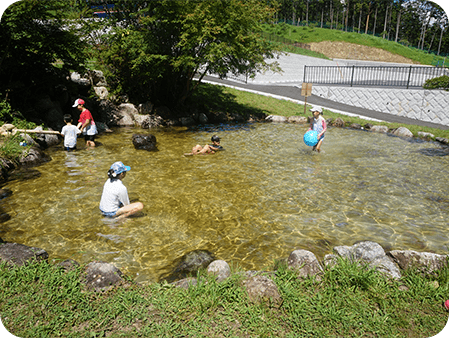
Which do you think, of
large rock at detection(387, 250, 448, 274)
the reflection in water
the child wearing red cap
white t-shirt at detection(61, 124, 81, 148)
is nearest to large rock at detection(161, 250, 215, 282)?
the reflection in water

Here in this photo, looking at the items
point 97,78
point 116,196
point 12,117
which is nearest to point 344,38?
point 97,78

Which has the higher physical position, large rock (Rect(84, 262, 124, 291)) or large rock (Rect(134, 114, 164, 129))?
large rock (Rect(134, 114, 164, 129))

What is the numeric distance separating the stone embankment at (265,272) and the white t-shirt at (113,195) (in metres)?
1.95

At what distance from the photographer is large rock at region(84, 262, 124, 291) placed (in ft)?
15.6

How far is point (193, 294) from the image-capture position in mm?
4570

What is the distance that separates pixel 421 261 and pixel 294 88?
2693 centimetres

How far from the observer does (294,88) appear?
3019cm

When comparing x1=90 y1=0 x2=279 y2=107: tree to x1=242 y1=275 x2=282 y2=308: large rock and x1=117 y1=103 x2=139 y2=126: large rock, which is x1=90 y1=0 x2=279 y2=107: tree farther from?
x1=242 y1=275 x2=282 y2=308: large rock

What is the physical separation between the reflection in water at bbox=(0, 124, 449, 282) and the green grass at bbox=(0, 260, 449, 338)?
1009 millimetres

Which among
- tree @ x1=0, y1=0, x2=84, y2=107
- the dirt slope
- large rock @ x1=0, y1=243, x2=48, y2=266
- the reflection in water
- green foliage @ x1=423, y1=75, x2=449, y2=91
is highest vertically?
the dirt slope

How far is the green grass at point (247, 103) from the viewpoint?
2152cm

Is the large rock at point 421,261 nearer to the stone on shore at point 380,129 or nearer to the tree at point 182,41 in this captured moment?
the tree at point 182,41

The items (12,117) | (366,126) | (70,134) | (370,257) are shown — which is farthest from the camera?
(366,126)

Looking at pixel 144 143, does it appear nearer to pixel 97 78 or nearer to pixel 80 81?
pixel 80 81
